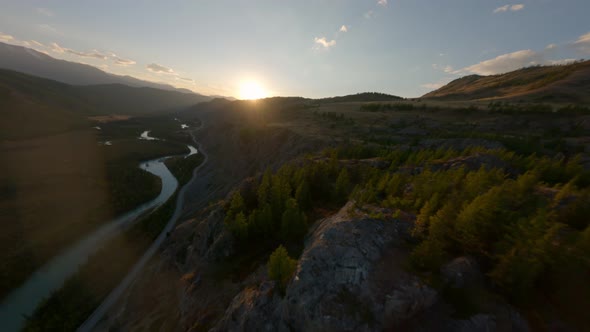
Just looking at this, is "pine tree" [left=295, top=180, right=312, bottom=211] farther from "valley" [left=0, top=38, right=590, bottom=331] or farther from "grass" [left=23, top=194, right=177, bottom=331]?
"grass" [left=23, top=194, right=177, bottom=331]

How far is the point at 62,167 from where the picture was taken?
98562mm

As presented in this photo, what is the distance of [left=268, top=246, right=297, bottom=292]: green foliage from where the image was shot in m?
17.4

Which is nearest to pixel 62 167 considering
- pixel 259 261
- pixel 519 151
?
pixel 259 261

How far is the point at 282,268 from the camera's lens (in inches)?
701

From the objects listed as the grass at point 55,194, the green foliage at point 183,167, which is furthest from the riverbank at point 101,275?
the green foliage at point 183,167

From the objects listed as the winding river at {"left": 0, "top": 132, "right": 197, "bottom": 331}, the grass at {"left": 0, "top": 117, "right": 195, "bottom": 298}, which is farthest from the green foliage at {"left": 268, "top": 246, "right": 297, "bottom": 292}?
the grass at {"left": 0, "top": 117, "right": 195, "bottom": 298}

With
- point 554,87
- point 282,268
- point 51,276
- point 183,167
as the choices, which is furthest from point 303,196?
point 183,167

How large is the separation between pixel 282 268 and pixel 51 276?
199ft

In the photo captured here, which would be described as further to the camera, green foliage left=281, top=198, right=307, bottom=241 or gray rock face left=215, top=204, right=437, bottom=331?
green foliage left=281, top=198, right=307, bottom=241

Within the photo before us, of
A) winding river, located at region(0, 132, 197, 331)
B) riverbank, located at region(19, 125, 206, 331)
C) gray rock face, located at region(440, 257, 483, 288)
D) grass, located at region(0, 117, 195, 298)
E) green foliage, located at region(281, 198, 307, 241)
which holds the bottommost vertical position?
winding river, located at region(0, 132, 197, 331)

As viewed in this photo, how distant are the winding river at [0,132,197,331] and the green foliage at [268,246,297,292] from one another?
52436mm

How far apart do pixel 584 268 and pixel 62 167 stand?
15016 cm

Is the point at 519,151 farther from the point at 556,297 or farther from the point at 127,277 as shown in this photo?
the point at 127,277

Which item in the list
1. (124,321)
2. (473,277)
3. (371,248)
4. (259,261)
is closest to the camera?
(473,277)
